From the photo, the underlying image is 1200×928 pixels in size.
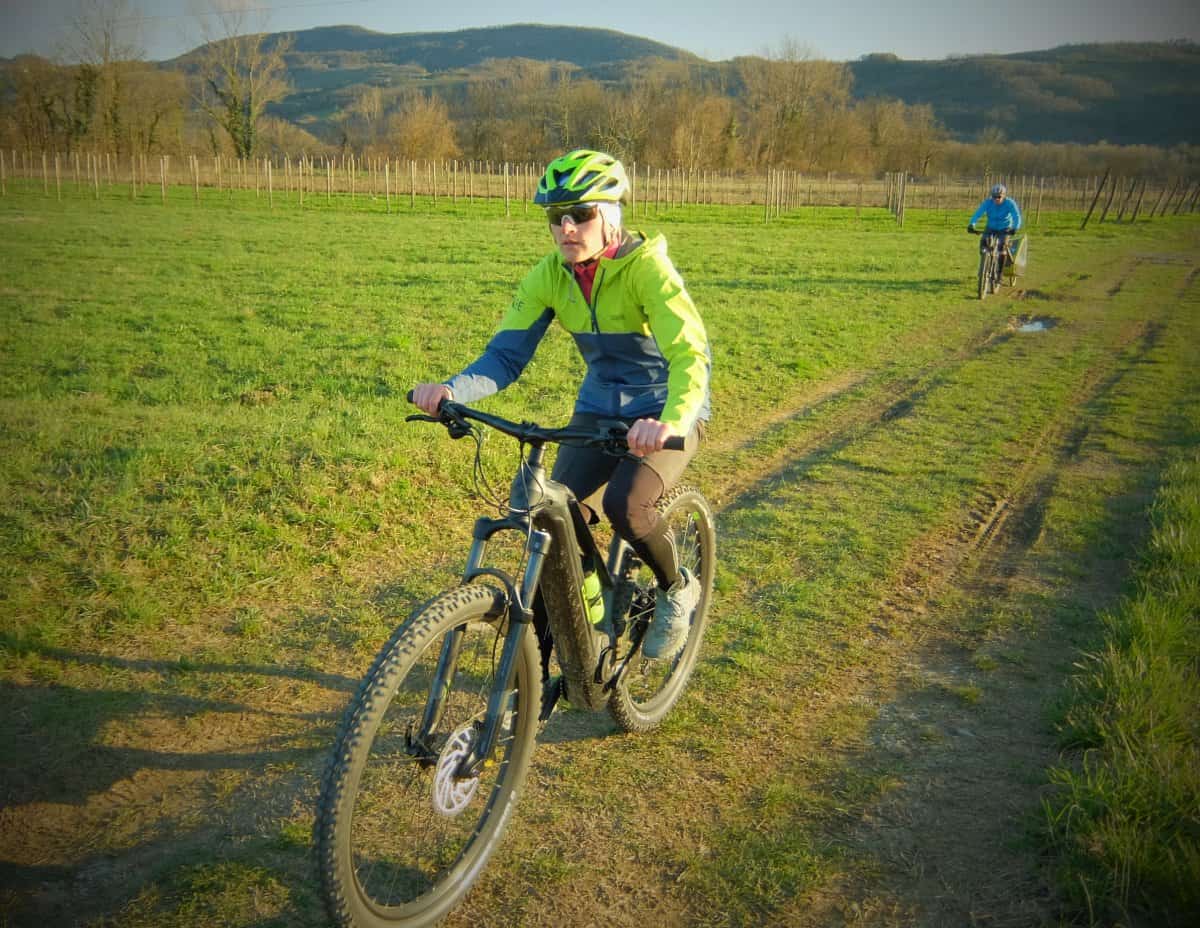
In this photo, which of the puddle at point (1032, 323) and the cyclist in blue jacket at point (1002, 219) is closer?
the puddle at point (1032, 323)

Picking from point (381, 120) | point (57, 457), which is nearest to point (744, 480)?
point (57, 457)

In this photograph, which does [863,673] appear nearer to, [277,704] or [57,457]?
[277,704]

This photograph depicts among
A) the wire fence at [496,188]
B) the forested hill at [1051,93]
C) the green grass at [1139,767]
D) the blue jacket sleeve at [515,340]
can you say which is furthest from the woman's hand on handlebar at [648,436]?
the forested hill at [1051,93]

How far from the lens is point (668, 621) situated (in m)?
3.75

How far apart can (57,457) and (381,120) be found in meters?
137

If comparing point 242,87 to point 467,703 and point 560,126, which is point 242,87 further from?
point 467,703

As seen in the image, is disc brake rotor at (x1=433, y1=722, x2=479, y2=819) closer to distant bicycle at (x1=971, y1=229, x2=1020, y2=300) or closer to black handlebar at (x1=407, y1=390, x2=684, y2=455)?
black handlebar at (x1=407, y1=390, x2=684, y2=455)

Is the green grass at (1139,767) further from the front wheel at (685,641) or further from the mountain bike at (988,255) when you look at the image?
the mountain bike at (988,255)

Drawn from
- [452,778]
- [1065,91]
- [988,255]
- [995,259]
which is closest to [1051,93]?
[1065,91]

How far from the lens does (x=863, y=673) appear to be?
4328mm

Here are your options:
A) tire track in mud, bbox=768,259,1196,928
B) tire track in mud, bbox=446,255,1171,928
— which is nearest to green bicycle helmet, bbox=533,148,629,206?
tire track in mud, bbox=446,255,1171,928

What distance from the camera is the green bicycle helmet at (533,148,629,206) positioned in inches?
120

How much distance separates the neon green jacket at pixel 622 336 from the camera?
10.3ft

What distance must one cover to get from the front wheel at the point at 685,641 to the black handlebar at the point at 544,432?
923 mm
